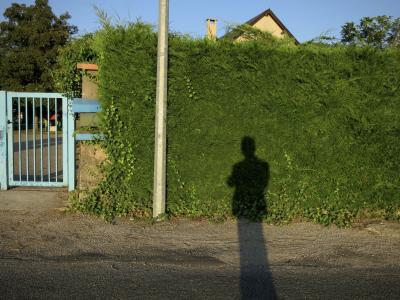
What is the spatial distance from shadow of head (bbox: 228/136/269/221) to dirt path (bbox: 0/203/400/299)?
36cm

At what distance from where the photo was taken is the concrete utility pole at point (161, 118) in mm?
6035

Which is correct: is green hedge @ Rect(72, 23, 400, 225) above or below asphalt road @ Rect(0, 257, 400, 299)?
above

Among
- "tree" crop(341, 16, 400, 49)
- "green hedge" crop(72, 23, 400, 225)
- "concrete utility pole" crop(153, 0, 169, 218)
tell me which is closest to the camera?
"concrete utility pole" crop(153, 0, 169, 218)

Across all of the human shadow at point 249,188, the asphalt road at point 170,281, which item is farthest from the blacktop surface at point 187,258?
the human shadow at point 249,188

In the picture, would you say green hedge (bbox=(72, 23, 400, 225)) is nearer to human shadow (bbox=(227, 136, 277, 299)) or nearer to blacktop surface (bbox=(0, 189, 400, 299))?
human shadow (bbox=(227, 136, 277, 299))

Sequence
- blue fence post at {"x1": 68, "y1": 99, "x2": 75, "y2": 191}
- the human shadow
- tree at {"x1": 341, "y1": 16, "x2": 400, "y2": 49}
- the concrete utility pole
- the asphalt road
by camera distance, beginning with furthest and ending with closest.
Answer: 1. tree at {"x1": 341, "y1": 16, "x2": 400, "y2": 49}
2. blue fence post at {"x1": 68, "y1": 99, "x2": 75, "y2": 191}
3. the human shadow
4. the concrete utility pole
5. the asphalt road

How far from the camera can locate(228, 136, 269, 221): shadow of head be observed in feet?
22.0

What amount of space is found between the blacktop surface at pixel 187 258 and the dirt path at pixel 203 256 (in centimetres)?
1

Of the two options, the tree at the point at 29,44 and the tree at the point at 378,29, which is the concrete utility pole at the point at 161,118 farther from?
the tree at the point at 29,44

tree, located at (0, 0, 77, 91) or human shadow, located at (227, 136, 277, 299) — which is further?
tree, located at (0, 0, 77, 91)

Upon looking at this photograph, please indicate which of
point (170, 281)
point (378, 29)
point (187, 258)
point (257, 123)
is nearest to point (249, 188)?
point (257, 123)

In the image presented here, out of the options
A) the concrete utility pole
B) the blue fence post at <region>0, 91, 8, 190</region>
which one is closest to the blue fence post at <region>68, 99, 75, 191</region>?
the blue fence post at <region>0, 91, 8, 190</region>

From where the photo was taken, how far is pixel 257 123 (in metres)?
6.63

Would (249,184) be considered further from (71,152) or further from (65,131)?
(65,131)
